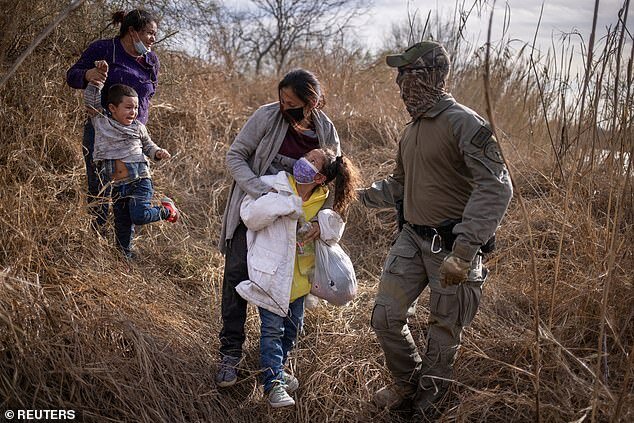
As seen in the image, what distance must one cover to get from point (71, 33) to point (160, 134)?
1.98 metres

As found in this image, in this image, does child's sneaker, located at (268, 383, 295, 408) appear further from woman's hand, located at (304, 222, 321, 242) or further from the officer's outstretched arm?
the officer's outstretched arm

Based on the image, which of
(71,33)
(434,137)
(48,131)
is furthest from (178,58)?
(434,137)

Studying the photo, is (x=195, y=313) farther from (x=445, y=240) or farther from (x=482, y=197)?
(x=482, y=197)

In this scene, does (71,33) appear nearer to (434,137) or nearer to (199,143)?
(199,143)

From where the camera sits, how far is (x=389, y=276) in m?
2.93

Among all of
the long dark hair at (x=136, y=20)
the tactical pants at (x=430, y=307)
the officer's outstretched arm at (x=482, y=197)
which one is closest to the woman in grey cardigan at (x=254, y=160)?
the tactical pants at (x=430, y=307)

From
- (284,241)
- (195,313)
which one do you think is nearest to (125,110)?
(195,313)

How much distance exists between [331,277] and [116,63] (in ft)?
Result: 7.03

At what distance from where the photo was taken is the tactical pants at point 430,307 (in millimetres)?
2797

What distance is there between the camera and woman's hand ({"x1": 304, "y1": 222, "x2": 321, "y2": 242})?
3.07m

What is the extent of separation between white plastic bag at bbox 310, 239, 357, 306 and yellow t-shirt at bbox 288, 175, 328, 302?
41 millimetres

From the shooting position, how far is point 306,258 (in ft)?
10.3

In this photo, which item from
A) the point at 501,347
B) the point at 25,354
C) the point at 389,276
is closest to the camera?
the point at 25,354

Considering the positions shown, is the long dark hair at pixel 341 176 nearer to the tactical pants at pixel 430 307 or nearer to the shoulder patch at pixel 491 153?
the tactical pants at pixel 430 307
